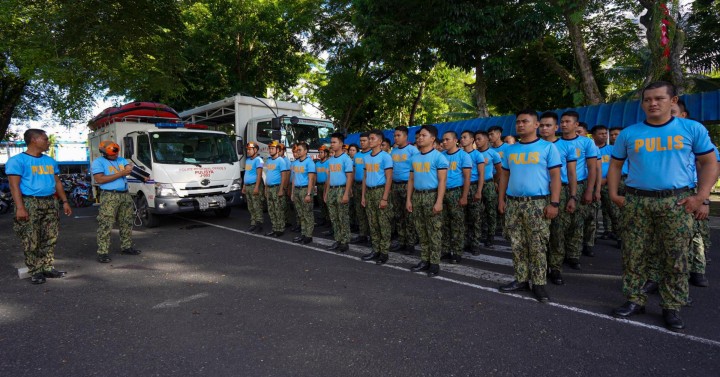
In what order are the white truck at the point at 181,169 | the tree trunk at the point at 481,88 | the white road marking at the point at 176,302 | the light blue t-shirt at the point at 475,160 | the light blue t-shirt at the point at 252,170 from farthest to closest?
1. the tree trunk at the point at 481,88
2. the white truck at the point at 181,169
3. the light blue t-shirt at the point at 252,170
4. the light blue t-shirt at the point at 475,160
5. the white road marking at the point at 176,302

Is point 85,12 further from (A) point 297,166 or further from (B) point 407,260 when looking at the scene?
(B) point 407,260

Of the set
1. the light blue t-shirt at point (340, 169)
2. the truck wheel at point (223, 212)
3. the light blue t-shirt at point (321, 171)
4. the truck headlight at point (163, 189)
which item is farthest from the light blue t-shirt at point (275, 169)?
the truck wheel at point (223, 212)

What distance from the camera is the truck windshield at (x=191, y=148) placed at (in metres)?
8.76

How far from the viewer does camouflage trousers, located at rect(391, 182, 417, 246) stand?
253 inches

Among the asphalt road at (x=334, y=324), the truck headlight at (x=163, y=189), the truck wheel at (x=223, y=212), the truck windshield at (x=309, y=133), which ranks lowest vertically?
the asphalt road at (x=334, y=324)

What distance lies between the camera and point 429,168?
16.4 ft

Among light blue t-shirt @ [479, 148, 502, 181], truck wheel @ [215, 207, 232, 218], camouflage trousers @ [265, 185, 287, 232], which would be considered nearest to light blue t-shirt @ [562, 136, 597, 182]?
light blue t-shirt @ [479, 148, 502, 181]

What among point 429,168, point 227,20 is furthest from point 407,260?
point 227,20

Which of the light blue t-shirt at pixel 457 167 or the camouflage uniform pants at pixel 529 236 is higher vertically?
the light blue t-shirt at pixel 457 167

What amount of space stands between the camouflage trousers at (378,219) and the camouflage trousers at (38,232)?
13.6ft

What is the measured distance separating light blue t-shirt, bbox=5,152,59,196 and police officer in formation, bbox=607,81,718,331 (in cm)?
649

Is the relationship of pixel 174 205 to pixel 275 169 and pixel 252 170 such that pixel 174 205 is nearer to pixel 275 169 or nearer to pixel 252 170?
pixel 252 170

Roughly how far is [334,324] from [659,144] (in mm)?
3088

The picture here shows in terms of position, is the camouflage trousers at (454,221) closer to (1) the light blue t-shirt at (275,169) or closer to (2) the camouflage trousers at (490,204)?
(2) the camouflage trousers at (490,204)
